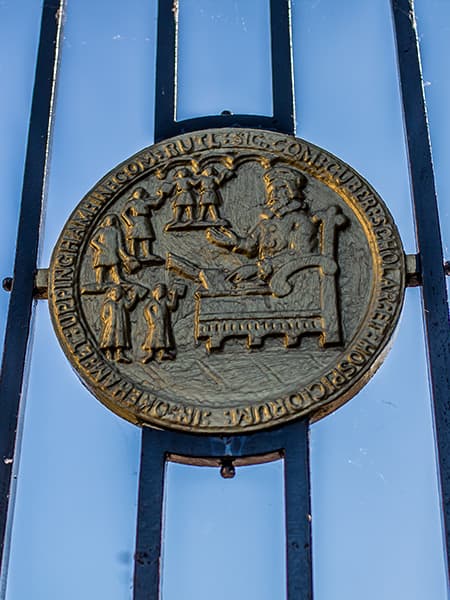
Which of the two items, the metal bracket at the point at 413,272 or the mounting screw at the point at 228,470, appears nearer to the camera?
the mounting screw at the point at 228,470

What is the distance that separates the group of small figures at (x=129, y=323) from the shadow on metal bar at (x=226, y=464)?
217 millimetres

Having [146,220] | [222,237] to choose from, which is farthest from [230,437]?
[146,220]

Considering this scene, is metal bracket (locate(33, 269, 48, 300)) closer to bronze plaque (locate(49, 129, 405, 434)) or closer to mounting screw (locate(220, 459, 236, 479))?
bronze plaque (locate(49, 129, 405, 434))

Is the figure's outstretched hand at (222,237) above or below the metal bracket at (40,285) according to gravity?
above

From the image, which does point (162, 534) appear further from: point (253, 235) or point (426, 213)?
point (426, 213)

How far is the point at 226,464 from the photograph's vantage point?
341 cm

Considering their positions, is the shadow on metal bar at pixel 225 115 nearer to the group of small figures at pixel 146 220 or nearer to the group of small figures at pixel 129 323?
the group of small figures at pixel 146 220

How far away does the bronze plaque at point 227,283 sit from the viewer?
11.4ft

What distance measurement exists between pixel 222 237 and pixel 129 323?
34cm

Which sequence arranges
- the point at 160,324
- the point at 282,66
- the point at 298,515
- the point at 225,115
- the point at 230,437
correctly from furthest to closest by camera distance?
the point at 282,66
the point at 225,115
the point at 160,324
the point at 230,437
the point at 298,515

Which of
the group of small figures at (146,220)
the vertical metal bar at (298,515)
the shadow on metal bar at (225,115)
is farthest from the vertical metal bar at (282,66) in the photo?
the vertical metal bar at (298,515)

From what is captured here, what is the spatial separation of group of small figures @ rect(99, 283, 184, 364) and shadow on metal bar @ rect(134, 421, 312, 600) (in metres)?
0.22

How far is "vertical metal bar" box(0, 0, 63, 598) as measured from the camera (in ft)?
11.2

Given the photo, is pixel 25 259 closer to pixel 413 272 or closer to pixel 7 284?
pixel 7 284
